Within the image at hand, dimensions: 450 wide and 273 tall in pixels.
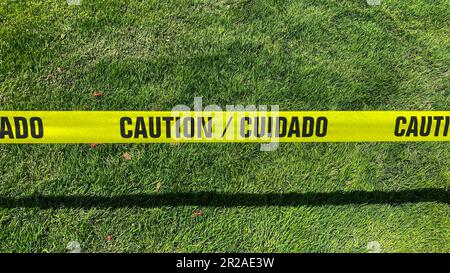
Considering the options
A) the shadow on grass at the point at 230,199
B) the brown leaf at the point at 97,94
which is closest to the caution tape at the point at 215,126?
the shadow on grass at the point at 230,199

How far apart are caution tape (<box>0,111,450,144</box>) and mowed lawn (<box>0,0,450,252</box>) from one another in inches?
32.9

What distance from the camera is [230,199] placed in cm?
395

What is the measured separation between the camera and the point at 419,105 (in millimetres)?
4641

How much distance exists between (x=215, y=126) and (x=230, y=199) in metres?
0.95

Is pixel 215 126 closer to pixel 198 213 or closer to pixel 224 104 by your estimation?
pixel 198 213

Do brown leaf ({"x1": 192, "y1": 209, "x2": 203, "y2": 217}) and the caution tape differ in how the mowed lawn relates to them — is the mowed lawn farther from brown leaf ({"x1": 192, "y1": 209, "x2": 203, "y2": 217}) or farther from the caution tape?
the caution tape

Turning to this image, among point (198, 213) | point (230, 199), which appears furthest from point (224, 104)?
point (198, 213)

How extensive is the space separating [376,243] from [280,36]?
2331mm

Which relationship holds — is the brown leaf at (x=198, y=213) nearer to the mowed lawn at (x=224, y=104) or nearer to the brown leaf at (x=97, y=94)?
the mowed lawn at (x=224, y=104)

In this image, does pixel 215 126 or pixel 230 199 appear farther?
pixel 230 199

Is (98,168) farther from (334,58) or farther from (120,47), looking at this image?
(334,58)

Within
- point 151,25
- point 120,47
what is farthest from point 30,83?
point 151,25

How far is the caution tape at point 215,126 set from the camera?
3131 millimetres

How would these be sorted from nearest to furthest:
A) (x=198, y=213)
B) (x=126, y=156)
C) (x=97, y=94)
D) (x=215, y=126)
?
(x=215, y=126) < (x=198, y=213) < (x=126, y=156) < (x=97, y=94)
